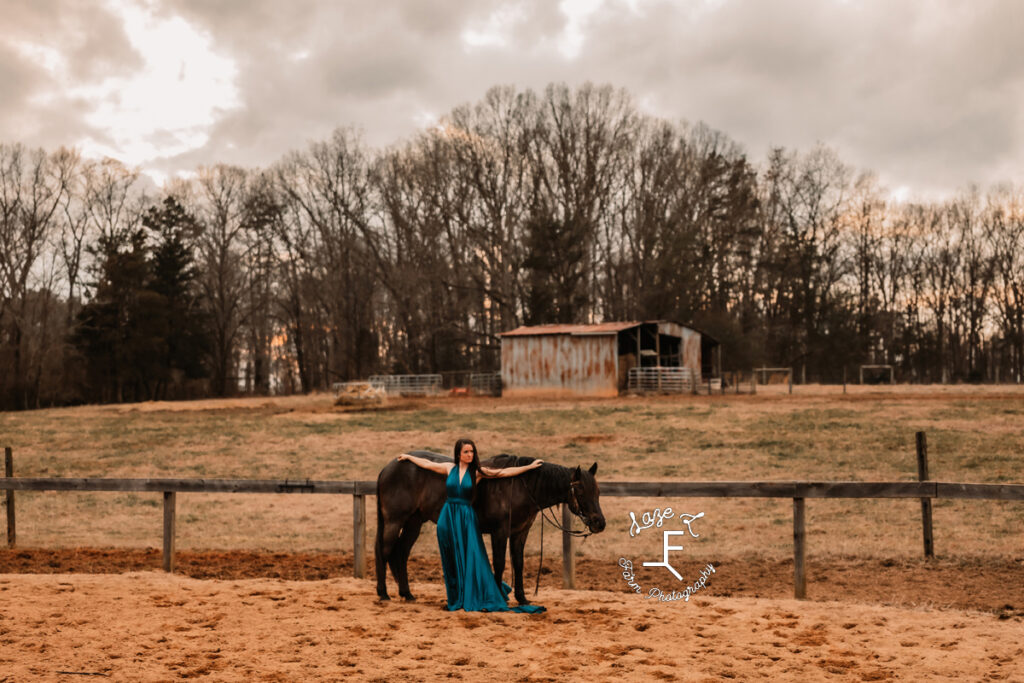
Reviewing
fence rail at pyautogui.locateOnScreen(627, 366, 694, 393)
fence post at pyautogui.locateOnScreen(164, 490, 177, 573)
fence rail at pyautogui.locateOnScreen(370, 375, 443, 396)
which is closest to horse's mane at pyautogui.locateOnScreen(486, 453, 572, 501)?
fence post at pyautogui.locateOnScreen(164, 490, 177, 573)

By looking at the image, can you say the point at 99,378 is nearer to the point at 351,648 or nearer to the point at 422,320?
the point at 422,320

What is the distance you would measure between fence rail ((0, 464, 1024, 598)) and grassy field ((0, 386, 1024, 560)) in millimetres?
2871

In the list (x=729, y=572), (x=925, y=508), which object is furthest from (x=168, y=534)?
(x=925, y=508)

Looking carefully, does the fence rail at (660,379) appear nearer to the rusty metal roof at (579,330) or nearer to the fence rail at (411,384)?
the rusty metal roof at (579,330)

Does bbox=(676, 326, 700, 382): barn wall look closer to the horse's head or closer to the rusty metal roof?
the rusty metal roof

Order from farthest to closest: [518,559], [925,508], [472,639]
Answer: [925,508], [518,559], [472,639]

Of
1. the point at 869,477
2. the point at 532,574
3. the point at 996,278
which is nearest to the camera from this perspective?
the point at 532,574

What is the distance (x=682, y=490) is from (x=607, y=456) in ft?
35.6

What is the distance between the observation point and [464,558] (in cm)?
684

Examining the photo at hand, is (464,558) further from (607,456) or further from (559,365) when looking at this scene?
(559,365)

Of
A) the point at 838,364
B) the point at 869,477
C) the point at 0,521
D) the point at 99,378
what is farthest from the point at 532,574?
the point at 838,364

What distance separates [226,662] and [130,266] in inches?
1889

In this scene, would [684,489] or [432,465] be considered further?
[684,489]

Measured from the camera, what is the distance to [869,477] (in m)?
14.9
